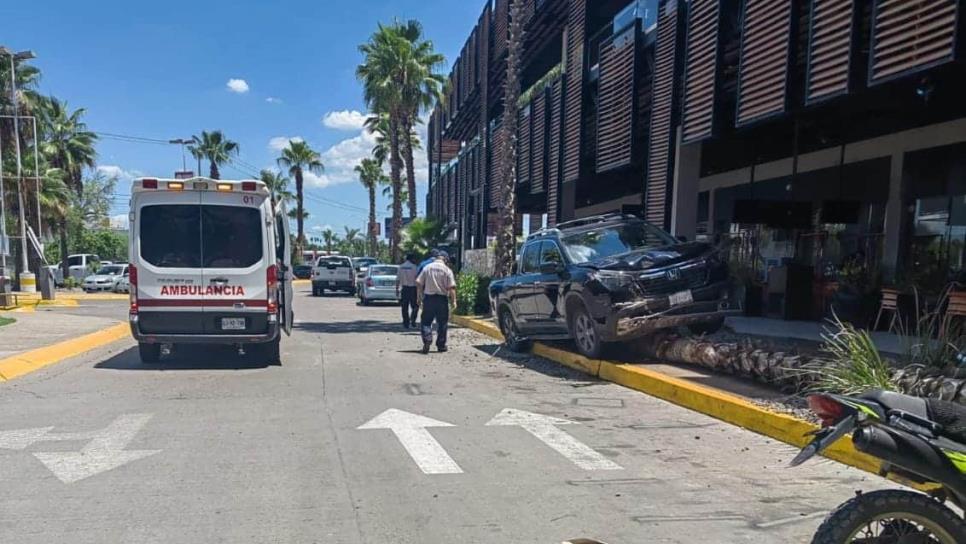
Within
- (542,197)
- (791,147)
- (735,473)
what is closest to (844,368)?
(735,473)

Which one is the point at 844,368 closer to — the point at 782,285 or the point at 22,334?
the point at 782,285

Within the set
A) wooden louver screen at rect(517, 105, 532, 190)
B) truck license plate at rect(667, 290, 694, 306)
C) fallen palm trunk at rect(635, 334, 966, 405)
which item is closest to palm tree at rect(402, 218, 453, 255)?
A: wooden louver screen at rect(517, 105, 532, 190)

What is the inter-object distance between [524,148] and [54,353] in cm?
1658

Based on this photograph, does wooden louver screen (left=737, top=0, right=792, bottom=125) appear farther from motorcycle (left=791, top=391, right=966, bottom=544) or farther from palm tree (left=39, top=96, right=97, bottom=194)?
palm tree (left=39, top=96, right=97, bottom=194)

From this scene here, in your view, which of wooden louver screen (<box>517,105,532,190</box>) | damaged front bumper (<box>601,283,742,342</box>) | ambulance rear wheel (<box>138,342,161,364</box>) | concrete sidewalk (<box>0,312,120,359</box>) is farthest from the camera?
wooden louver screen (<box>517,105,532,190</box>)

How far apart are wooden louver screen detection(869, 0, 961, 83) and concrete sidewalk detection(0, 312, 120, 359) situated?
12653 millimetres

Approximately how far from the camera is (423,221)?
31.0 metres

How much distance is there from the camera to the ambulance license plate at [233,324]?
33.6ft

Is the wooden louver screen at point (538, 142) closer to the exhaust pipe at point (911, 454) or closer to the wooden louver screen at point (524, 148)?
the wooden louver screen at point (524, 148)

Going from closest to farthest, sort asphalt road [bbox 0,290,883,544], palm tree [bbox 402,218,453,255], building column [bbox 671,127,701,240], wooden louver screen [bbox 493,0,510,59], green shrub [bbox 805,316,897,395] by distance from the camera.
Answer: asphalt road [bbox 0,290,883,544], green shrub [bbox 805,316,897,395], building column [bbox 671,127,701,240], wooden louver screen [bbox 493,0,510,59], palm tree [bbox 402,218,453,255]

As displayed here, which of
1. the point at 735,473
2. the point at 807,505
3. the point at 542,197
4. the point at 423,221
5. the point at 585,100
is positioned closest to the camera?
the point at 807,505

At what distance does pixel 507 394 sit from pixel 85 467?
15.4 feet

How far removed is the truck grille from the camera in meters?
9.21

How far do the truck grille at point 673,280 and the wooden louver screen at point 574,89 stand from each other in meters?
9.73
